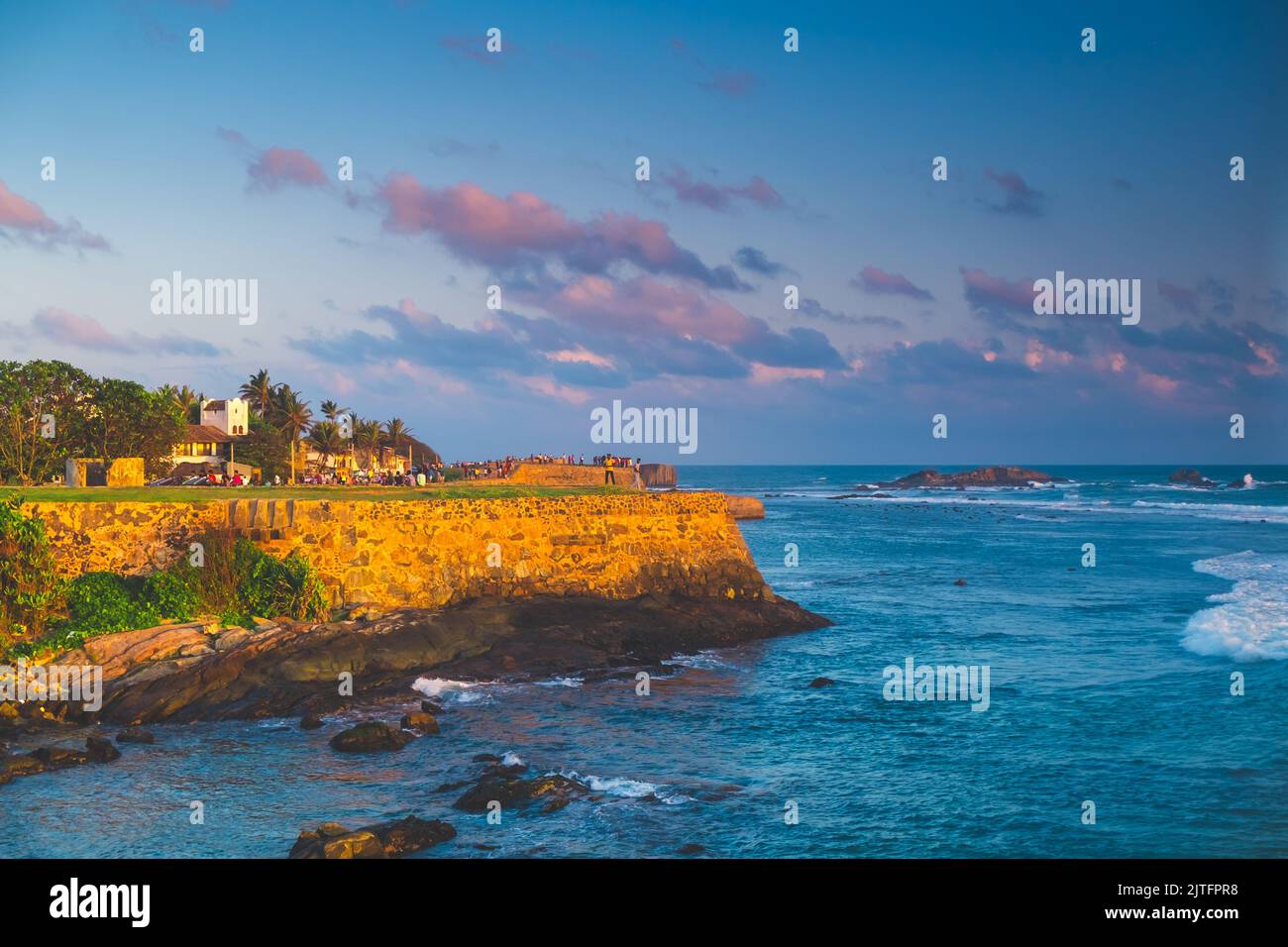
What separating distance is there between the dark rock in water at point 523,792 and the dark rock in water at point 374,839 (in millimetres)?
1142

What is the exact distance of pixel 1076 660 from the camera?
89.1 feet

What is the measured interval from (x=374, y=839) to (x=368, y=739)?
5754 mm

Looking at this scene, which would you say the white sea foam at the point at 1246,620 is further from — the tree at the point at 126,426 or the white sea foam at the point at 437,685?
the tree at the point at 126,426

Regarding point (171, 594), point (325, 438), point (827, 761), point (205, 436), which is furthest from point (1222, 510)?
point (171, 594)

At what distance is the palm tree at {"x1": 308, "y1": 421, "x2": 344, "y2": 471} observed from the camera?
64.0m

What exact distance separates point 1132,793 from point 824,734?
19.2ft

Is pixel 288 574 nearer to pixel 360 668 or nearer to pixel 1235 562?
pixel 360 668

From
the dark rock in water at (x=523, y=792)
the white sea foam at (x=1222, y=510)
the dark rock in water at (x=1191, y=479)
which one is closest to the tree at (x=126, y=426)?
the dark rock in water at (x=523, y=792)

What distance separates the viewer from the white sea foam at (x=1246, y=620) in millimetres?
27031

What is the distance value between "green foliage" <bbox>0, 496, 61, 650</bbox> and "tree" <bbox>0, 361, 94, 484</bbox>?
581 inches

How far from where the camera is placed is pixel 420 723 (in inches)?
776

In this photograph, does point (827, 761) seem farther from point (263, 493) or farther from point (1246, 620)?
point (263, 493)

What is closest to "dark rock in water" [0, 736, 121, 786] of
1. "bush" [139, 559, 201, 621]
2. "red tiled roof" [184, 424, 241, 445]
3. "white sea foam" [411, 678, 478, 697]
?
"white sea foam" [411, 678, 478, 697]
